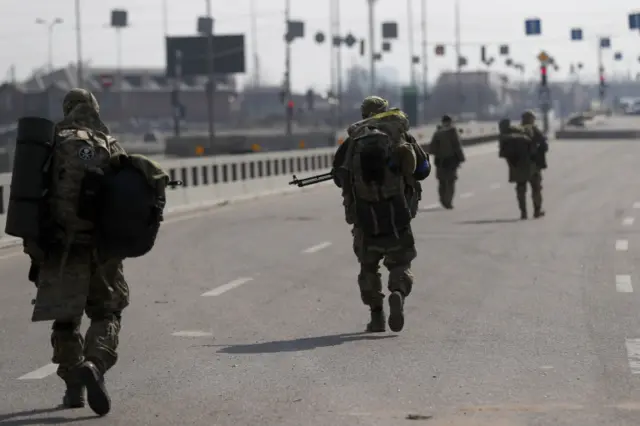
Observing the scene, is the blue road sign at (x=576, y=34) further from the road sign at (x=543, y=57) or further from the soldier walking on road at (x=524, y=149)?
the soldier walking on road at (x=524, y=149)

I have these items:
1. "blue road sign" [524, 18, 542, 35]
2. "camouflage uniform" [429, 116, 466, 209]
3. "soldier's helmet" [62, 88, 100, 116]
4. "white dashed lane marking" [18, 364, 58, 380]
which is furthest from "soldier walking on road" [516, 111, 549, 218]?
"blue road sign" [524, 18, 542, 35]

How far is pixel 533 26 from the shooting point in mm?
91625

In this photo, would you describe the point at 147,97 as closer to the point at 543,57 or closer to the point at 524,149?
the point at 543,57

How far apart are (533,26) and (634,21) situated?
19.6ft

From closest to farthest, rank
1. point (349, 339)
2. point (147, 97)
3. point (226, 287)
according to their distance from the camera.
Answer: point (349, 339)
point (226, 287)
point (147, 97)

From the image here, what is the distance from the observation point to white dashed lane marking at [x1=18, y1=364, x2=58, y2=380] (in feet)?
32.8

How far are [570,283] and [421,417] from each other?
8.19 m

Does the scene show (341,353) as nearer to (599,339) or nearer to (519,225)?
(599,339)

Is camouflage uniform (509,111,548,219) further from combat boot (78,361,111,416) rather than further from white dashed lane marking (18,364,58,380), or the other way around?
combat boot (78,361,111,416)

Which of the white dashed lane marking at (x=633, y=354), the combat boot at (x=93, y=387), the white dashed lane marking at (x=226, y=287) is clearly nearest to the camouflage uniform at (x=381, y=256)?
the white dashed lane marking at (x=633, y=354)

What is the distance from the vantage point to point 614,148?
2773 inches

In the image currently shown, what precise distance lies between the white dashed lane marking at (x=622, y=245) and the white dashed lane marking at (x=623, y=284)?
4.10 m

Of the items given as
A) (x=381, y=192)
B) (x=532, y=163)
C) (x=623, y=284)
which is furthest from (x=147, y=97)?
(x=381, y=192)

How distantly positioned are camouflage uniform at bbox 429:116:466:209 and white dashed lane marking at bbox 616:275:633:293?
44.5 feet
